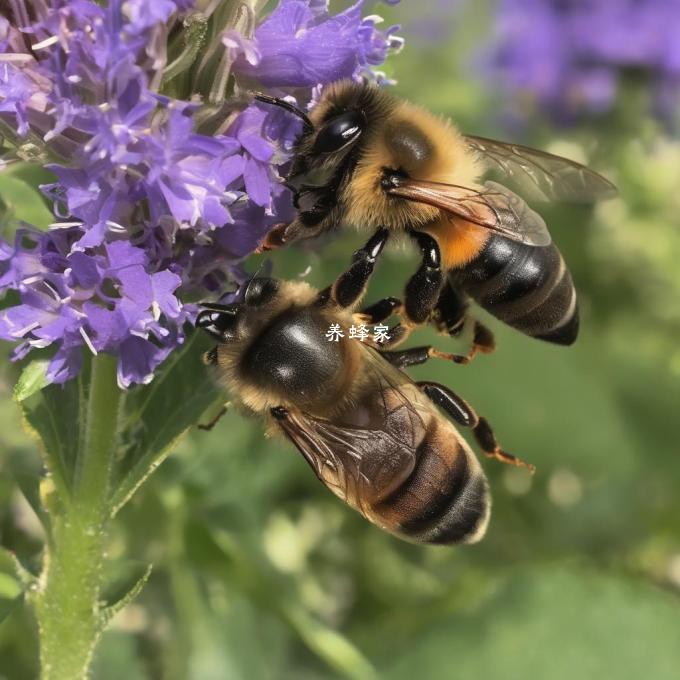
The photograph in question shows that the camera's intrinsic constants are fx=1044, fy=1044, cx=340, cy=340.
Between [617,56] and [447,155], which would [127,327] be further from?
[617,56]

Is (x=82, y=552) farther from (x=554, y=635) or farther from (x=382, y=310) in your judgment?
(x=554, y=635)

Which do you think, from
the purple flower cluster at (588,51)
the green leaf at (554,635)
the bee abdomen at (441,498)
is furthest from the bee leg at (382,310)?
the purple flower cluster at (588,51)

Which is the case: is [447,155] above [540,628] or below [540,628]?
above

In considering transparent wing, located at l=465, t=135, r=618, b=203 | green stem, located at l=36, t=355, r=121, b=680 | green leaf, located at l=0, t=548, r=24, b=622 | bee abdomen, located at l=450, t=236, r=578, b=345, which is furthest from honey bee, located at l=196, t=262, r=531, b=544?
transparent wing, located at l=465, t=135, r=618, b=203

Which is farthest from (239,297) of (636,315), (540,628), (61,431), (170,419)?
(636,315)

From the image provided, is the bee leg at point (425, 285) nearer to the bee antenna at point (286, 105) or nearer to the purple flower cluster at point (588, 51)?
the bee antenna at point (286, 105)

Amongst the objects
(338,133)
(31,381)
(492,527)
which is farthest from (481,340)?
(492,527)

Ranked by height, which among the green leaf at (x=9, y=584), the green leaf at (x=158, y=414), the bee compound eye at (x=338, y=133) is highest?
the bee compound eye at (x=338, y=133)
